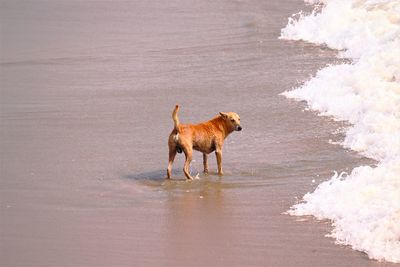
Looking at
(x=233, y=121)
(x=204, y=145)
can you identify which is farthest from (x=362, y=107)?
(x=204, y=145)

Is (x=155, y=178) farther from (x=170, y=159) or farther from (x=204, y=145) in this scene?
(x=204, y=145)

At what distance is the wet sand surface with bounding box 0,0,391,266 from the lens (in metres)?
7.59

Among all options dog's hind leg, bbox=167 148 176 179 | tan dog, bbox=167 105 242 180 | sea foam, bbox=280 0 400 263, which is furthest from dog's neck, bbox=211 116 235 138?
sea foam, bbox=280 0 400 263

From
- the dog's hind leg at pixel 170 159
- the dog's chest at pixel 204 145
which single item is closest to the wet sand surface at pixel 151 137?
the dog's hind leg at pixel 170 159

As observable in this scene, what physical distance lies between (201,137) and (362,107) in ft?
8.60

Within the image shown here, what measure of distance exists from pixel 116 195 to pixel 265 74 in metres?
5.20

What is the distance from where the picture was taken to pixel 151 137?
36.6ft

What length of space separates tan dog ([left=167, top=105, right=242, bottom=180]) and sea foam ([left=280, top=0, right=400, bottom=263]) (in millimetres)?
1381

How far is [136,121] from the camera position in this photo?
11812mm

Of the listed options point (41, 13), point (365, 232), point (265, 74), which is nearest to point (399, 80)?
point (265, 74)

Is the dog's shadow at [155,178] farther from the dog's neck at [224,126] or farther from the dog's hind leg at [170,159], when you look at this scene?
the dog's neck at [224,126]

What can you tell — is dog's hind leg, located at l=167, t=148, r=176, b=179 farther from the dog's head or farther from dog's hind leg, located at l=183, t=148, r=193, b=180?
the dog's head

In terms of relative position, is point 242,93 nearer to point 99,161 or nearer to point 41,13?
point 99,161

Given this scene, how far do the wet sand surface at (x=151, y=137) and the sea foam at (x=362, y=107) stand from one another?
0.77ft
